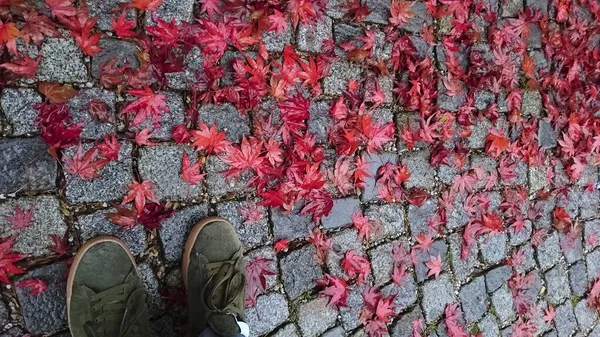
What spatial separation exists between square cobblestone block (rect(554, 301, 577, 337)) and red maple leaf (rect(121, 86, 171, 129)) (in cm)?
263

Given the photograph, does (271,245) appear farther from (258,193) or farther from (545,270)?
(545,270)

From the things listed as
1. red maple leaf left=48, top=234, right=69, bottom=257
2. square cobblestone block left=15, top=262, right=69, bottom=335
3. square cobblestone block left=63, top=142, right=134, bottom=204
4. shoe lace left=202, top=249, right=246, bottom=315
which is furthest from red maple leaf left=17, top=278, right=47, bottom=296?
shoe lace left=202, top=249, right=246, bottom=315

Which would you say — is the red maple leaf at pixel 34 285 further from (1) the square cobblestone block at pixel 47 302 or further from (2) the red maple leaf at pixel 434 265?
(2) the red maple leaf at pixel 434 265

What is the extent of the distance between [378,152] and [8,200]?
158 centimetres

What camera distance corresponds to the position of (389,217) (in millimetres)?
2541

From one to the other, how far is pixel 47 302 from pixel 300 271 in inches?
40.5

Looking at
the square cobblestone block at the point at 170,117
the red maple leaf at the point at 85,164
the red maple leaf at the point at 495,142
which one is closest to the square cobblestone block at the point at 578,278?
the red maple leaf at the point at 495,142

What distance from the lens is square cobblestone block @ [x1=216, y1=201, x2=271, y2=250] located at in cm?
218

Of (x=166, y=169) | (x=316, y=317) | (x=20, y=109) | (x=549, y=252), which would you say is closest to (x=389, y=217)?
(x=316, y=317)

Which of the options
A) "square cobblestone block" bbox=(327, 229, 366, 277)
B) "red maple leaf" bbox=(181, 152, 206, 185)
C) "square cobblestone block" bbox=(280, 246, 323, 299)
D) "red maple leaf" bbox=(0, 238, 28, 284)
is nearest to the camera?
"red maple leaf" bbox=(0, 238, 28, 284)

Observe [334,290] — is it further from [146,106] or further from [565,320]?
[565,320]

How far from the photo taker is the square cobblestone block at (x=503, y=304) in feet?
9.44

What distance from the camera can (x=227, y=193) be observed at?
2.17m

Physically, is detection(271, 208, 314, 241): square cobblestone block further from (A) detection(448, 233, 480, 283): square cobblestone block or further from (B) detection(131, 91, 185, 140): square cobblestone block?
(A) detection(448, 233, 480, 283): square cobblestone block
